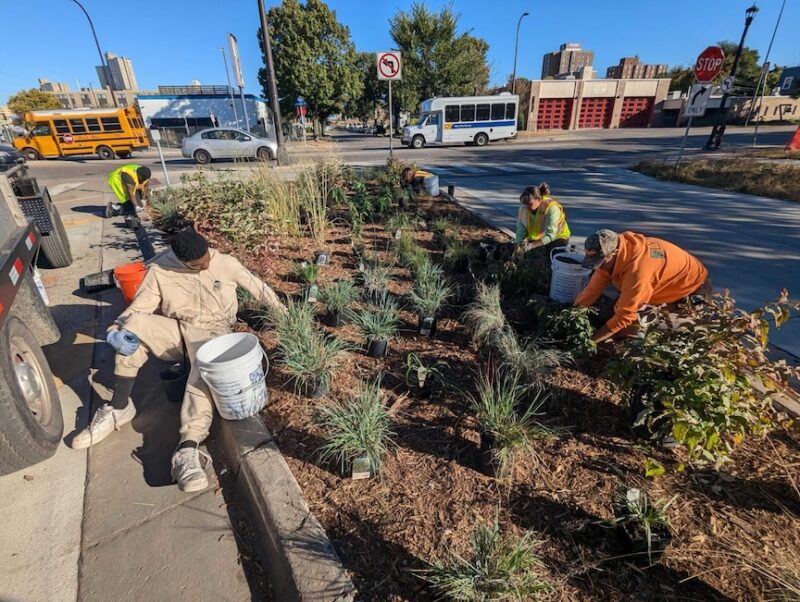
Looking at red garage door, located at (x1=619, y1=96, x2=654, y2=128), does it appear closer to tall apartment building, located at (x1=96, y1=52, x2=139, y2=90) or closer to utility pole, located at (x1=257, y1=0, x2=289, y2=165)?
utility pole, located at (x1=257, y1=0, x2=289, y2=165)

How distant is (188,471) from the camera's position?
2154mm

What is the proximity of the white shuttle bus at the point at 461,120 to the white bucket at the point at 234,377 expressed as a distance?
21.2 m

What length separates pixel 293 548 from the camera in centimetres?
162

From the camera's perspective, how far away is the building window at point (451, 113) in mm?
20875

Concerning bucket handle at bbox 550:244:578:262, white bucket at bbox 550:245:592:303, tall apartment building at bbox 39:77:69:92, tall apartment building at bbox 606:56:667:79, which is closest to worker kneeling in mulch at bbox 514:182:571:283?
bucket handle at bbox 550:244:578:262

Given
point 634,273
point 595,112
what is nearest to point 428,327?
point 634,273

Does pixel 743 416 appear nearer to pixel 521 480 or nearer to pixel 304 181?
pixel 521 480

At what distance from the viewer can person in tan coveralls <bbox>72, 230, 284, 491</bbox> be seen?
237 cm

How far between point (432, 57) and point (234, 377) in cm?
3499

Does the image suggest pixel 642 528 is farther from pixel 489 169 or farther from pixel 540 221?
pixel 489 169

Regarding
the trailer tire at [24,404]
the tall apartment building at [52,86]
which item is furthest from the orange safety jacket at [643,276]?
the tall apartment building at [52,86]

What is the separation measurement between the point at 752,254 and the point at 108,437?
6919 mm

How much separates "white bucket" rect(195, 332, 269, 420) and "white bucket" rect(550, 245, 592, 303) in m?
2.49

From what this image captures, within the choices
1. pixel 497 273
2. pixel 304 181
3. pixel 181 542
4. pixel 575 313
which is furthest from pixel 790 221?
pixel 181 542
